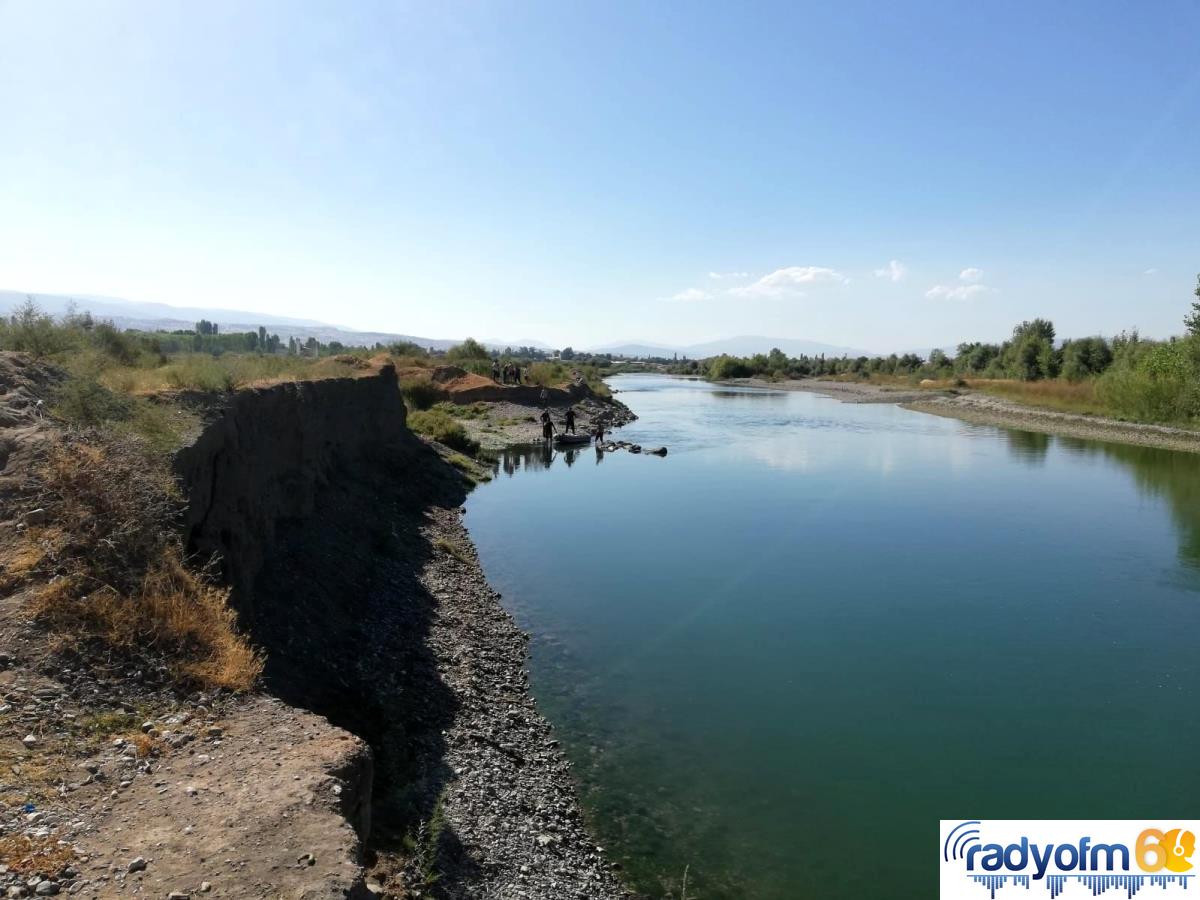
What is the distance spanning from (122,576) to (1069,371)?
9074 centimetres

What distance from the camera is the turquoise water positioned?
9258 millimetres

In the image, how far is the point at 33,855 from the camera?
15.1 ft

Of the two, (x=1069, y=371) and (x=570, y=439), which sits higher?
(x=1069, y=371)

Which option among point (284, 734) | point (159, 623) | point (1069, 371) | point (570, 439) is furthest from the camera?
point (1069, 371)

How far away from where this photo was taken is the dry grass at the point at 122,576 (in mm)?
7152

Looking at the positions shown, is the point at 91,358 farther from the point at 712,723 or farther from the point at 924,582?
the point at 924,582

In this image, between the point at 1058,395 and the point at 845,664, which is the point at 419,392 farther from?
the point at 1058,395

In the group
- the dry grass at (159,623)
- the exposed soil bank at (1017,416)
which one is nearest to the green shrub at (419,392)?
the dry grass at (159,623)

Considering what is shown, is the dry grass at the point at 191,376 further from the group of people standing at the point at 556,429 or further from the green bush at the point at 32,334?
the group of people standing at the point at 556,429

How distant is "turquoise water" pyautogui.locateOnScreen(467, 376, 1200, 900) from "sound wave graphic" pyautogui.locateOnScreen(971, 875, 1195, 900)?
77cm

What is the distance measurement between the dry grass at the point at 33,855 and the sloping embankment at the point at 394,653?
1.58 metres

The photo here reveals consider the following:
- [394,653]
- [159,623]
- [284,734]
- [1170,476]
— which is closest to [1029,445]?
[1170,476]

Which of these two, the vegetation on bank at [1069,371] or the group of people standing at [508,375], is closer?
the vegetation on bank at [1069,371]

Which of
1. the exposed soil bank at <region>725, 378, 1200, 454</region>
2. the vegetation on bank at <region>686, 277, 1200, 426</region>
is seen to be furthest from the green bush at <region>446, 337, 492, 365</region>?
the vegetation on bank at <region>686, 277, 1200, 426</region>
